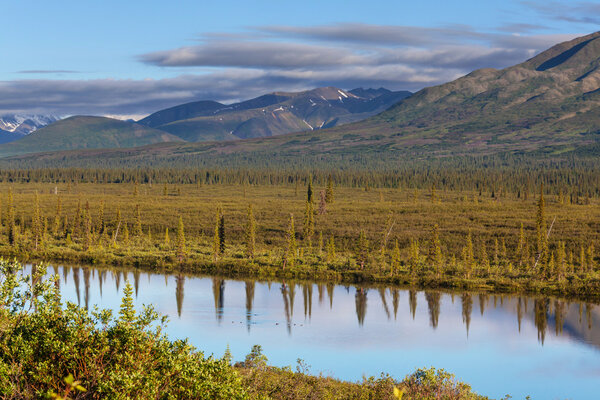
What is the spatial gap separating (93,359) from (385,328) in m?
43.9

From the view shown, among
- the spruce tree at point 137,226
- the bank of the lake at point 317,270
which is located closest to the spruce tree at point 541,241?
the bank of the lake at point 317,270

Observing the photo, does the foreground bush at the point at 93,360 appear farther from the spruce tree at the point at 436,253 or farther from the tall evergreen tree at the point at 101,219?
the tall evergreen tree at the point at 101,219

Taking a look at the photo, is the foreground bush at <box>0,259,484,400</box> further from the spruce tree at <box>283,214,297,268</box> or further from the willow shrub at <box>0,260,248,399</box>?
the spruce tree at <box>283,214,297,268</box>

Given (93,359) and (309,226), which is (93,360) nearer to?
(93,359)

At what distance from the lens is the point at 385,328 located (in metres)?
63.8

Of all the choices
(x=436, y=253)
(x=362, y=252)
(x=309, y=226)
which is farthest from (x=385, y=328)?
(x=309, y=226)

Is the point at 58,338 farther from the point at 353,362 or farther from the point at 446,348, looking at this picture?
the point at 446,348

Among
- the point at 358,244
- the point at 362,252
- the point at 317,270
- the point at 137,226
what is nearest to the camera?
the point at 317,270

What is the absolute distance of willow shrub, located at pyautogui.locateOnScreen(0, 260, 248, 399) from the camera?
22.1m

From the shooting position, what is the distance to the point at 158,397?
2302cm

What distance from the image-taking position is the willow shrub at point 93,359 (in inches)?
869

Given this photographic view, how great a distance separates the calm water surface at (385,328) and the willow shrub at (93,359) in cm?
2603

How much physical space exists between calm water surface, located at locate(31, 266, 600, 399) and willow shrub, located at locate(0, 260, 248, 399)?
85.4 feet

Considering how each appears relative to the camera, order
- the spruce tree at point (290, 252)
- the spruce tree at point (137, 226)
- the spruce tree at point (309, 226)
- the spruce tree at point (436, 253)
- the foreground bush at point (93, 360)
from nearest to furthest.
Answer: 1. the foreground bush at point (93, 360)
2. the spruce tree at point (436, 253)
3. the spruce tree at point (290, 252)
4. the spruce tree at point (309, 226)
5. the spruce tree at point (137, 226)
